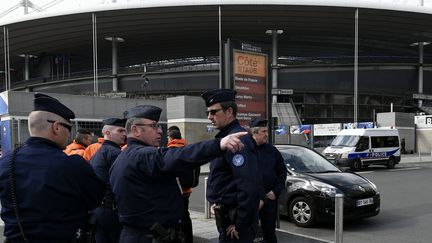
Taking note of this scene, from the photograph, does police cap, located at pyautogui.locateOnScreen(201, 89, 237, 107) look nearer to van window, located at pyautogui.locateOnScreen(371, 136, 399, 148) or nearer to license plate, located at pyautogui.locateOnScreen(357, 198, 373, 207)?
license plate, located at pyautogui.locateOnScreen(357, 198, 373, 207)

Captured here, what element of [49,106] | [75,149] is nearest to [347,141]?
[75,149]

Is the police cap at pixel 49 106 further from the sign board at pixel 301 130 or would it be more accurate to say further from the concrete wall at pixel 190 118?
the sign board at pixel 301 130

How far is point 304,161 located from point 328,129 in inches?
1017

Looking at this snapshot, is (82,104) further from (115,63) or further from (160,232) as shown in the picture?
(160,232)

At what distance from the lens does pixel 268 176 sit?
5312 millimetres

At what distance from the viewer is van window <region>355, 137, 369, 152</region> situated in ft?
71.2

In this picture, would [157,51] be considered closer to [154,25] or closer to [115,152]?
[154,25]

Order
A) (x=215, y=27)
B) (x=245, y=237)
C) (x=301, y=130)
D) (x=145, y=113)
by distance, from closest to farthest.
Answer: (x=145, y=113)
(x=245, y=237)
(x=301, y=130)
(x=215, y=27)

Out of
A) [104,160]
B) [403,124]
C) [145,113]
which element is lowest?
[403,124]

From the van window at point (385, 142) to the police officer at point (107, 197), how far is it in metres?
19.9

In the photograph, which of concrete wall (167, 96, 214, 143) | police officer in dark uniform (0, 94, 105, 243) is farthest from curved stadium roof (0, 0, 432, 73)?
police officer in dark uniform (0, 94, 105, 243)

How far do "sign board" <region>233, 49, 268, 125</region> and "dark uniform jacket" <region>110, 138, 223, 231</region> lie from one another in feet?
14.8

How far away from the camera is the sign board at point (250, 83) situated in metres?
7.62

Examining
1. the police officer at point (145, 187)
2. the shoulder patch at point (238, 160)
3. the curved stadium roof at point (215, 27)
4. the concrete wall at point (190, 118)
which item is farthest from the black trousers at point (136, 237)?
the curved stadium roof at point (215, 27)
